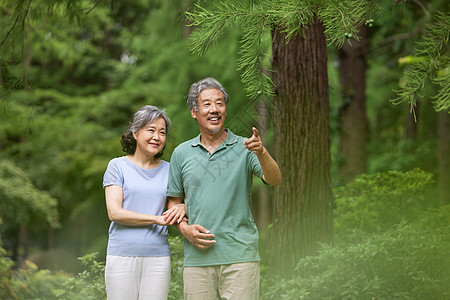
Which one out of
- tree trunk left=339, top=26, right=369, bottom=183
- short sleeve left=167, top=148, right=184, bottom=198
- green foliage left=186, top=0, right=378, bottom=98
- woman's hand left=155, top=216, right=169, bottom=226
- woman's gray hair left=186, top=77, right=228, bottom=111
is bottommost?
woman's hand left=155, top=216, right=169, bottom=226

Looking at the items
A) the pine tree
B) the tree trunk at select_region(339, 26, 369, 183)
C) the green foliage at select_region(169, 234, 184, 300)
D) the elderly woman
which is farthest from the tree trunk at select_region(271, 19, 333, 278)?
the tree trunk at select_region(339, 26, 369, 183)

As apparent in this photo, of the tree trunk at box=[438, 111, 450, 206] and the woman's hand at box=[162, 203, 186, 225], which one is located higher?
the tree trunk at box=[438, 111, 450, 206]

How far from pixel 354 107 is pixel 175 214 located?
23.1ft

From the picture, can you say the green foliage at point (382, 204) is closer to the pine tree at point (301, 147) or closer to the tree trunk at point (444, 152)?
the pine tree at point (301, 147)

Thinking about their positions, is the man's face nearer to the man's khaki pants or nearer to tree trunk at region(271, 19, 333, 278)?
the man's khaki pants

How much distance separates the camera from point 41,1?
4961mm

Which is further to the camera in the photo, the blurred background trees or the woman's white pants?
the blurred background trees

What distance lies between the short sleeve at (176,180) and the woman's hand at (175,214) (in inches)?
3.0

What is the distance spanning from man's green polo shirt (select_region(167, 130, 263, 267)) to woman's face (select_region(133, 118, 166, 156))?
0.57 feet

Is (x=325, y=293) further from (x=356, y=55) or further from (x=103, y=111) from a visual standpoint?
(x=103, y=111)

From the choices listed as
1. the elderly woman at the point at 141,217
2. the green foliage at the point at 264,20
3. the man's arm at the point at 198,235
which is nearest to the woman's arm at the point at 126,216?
the elderly woman at the point at 141,217

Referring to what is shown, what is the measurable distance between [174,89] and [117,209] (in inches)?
368

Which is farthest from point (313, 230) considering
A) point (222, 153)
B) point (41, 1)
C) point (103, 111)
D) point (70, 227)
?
point (70, 227)

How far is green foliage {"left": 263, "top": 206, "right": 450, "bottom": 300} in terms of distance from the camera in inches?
157
